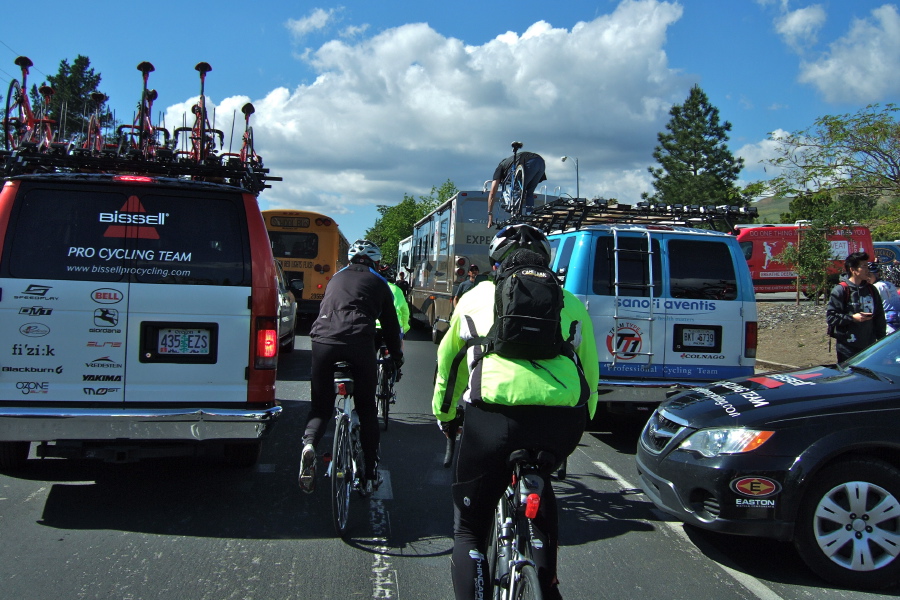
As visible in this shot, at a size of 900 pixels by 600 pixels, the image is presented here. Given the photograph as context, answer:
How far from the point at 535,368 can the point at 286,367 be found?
10500 mm

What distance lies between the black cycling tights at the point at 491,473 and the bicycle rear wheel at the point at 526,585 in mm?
83

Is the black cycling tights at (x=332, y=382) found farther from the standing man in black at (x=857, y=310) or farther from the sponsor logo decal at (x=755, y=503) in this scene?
the standing man in black at (x=857, y=310)

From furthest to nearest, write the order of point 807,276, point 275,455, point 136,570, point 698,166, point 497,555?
point 698,166
point 807,276
point 275,455
point 136,570
point 497,555

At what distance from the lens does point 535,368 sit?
114 inches

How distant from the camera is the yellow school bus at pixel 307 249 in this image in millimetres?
19688

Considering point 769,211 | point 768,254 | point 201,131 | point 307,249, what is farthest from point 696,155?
point 769,211

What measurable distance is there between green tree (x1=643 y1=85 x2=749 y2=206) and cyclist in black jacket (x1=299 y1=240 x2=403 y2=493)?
5815cm

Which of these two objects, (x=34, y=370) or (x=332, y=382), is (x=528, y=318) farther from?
(x=34, y=370)

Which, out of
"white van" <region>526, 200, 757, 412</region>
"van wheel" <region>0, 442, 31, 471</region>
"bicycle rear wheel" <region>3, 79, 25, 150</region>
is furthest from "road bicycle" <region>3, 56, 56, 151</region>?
"white van" <region>526, 200, 757, 412</region>

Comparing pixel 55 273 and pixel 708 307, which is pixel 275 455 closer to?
pixel 55 273

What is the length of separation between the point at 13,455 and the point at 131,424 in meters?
1.64

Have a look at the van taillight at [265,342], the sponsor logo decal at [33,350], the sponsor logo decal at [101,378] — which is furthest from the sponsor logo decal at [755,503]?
the sponsor logo decal at [33,350]

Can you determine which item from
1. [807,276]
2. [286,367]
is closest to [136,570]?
[286,367]

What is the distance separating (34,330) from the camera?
486 cm
